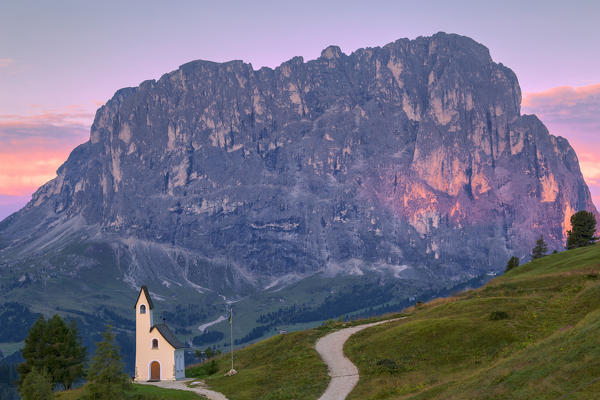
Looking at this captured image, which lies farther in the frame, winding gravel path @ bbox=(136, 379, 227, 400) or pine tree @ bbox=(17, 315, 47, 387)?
pine tree @ bbox=(17, 315, 47, 387)

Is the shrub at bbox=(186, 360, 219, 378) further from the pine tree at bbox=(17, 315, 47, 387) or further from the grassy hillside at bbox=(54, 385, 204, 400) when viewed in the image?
the pine tree at bbox=(17, 315, 47, 387)

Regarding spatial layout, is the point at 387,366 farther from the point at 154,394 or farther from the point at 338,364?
the point at 154,394

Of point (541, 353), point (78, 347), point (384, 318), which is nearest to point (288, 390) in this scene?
point (541, 353)

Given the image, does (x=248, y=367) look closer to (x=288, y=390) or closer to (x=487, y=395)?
(x=288, y=390)

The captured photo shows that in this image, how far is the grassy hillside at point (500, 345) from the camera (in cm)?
4422

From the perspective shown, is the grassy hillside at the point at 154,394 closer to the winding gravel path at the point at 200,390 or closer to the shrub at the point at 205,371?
the winding gravel path at the point at 200,390

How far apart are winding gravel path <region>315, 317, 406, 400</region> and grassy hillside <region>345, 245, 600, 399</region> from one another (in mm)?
1058

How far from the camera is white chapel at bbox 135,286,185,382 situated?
10394 cm

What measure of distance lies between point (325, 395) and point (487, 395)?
22.0 m

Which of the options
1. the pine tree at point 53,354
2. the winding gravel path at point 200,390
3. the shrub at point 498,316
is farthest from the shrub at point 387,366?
the pine tree at point 53,354

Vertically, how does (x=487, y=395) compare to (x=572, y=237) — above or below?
below

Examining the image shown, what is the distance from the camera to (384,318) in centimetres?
10550

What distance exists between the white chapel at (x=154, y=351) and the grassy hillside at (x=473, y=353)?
8.16 metres

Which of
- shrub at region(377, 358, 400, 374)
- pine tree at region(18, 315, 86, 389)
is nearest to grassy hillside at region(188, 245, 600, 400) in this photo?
shrub at region(377, 358, 400, 374)
